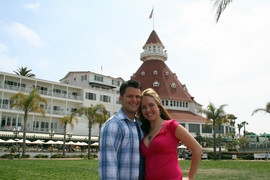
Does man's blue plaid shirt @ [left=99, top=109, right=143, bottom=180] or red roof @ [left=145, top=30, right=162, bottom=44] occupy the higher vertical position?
red roof @ [left=145, top=30, right=162, bottom=44]

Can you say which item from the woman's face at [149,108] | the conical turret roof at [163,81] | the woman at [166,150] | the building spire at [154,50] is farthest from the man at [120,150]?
the building spire at [154,50]

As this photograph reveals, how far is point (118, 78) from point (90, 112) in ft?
96.4

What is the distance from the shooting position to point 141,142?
3605mm

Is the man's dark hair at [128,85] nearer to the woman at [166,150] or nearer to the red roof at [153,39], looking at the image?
the woman at [166,150]

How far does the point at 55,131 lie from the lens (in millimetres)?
54469

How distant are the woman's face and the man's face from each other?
104 millimetres

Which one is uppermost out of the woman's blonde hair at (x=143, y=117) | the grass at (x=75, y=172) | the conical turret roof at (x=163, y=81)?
the conical turret roof at (x=163, y=81)

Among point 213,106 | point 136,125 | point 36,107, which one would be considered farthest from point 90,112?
point 136,125

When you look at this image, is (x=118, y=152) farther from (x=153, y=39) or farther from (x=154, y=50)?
(x=153, y=39)

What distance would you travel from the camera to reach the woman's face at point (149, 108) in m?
3.72

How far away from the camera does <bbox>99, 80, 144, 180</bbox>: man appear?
3166mm

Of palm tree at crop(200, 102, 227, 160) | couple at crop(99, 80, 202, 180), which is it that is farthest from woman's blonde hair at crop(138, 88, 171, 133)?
palm tree at crop(200, 102, 227, 160)

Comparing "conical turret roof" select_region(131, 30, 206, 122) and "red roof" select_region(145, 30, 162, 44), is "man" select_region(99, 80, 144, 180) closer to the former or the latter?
"conical turret roof" select_region(131, 30, 206, 122)

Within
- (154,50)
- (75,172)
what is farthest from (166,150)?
(154,50)
